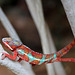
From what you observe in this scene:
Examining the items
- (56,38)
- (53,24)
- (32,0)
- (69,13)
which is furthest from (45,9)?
(69,13)

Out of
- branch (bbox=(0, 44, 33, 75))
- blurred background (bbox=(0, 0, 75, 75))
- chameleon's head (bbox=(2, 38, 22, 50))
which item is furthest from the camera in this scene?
blurred background (bbox=(0, 0, 75, 75))

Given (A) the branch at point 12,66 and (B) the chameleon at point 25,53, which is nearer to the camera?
(A) the branch at point 12,66

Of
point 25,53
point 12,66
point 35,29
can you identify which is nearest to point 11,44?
point 25,53

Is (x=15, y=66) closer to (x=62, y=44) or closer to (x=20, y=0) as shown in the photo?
(x=62, y=44)

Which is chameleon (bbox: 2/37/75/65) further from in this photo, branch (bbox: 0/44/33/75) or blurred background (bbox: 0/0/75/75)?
blurred background (bbox: 0/0/75/75)

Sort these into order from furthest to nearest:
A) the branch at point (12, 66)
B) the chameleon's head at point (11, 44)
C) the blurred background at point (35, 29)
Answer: the blurred background at point (35, 29) < the chameleon's head at point (11, 44) < the branch at point (12, 66)

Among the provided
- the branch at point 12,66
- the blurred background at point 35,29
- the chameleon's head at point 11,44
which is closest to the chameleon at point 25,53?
the chameleon's head at point 11,44

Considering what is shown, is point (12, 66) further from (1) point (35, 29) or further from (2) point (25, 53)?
(1) point (35, 29)

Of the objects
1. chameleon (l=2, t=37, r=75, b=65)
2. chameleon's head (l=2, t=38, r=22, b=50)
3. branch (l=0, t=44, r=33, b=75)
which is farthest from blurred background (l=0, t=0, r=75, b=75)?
branch (l=0, t=44, r=33, b=75)

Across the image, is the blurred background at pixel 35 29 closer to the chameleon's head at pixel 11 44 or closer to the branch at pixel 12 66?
the chameleon's head at pixel 11 44
